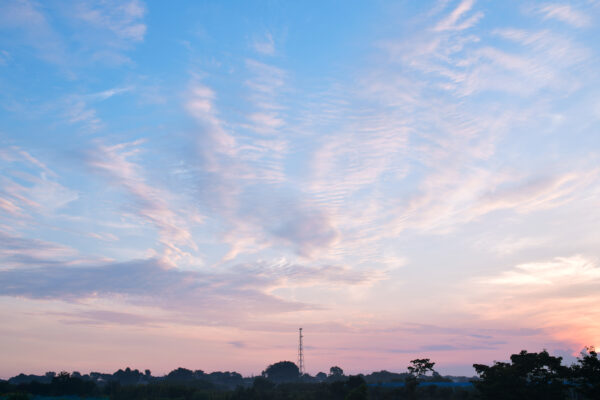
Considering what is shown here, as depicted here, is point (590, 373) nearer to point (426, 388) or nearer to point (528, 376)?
point (528, 376)

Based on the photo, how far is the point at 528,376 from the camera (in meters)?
54.2

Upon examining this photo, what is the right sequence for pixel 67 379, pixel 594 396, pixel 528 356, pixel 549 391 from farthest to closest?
pixel 67 379 < pixel 528 356 < pixel 549 391 < pixel 594 396

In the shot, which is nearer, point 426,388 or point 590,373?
point 590,373

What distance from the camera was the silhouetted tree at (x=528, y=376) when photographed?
1964 inches

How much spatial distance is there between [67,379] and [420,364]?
75906mm

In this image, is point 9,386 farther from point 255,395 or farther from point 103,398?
point 255,395

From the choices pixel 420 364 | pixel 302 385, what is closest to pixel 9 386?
pixel 302 385

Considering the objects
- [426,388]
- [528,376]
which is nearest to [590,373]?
[528,376]

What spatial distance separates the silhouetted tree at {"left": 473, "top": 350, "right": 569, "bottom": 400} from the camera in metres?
49.9

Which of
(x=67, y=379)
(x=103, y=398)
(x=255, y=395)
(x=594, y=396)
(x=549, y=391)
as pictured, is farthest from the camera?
(x=67, y=379)

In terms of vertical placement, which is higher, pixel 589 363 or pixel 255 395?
pixel 589 363

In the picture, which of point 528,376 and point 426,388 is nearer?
point 528,376

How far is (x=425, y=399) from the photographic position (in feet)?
228

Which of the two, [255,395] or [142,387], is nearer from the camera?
[255,395]
